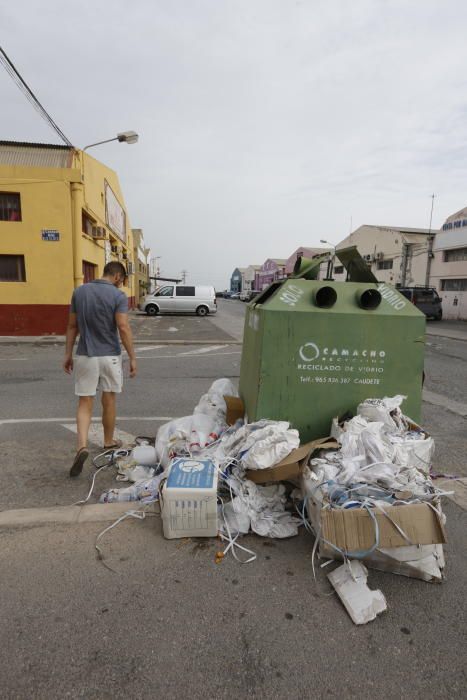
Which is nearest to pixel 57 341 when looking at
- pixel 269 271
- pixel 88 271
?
pixel 88 271

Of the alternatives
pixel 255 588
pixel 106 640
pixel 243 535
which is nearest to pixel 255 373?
pixel 243 535

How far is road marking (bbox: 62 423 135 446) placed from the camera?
419 cm

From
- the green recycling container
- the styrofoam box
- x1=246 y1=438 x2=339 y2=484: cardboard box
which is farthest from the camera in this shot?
the green recycling container

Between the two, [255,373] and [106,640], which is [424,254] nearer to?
[255,373]

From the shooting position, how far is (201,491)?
245 cm

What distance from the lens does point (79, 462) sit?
3.33 meters

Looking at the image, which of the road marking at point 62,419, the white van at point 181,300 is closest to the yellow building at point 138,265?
the white van at point 181,300

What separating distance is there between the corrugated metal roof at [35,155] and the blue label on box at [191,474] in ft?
44.2

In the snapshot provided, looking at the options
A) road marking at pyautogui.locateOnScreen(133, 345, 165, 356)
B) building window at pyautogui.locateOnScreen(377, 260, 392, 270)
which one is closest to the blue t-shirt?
road marking at pyautogui.locateOnScreen(133, 345, 165, 356)

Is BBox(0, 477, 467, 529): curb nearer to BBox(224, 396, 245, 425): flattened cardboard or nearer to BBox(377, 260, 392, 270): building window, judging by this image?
BBox(224, 396, 245, 425): flattened cardboard

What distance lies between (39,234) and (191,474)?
41.3ft

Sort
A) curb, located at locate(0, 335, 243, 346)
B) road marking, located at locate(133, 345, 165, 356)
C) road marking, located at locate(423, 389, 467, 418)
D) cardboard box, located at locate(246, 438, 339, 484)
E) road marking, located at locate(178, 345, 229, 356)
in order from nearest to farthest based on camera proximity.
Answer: cardboard box, located at locate(246, 438, 339, 484) < road marking, located at locate(423, 389, 467, 418) < road marking, located at locate(178, 345, 229, 356) < road marking, located at locate(133, 345, 165, 356) < curb, located at locate(0, 335, 243, 346)

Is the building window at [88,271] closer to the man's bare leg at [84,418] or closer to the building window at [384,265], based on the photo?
the man's bare leg at [84,418]

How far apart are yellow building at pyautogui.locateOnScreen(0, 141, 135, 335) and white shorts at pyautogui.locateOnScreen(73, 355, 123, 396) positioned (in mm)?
10555
